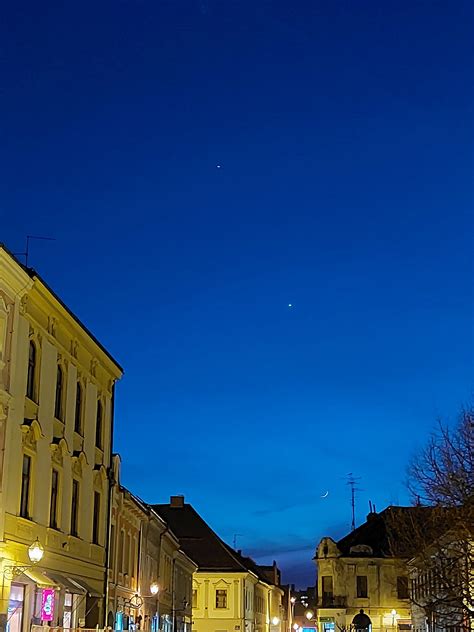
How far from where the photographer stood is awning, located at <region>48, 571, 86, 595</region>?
2747 centimetres

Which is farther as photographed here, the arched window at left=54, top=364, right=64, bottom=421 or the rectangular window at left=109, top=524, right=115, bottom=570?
the rectangular window at left=109, top=524, right=115, bottom=570

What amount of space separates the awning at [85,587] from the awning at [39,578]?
3.00m

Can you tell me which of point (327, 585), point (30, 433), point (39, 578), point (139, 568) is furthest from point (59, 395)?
point (327, 585)

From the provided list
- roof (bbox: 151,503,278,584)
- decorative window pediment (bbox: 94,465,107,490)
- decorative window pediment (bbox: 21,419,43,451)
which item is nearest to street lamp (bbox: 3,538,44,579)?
decorative window pediment (bbox: 21,419,43,451)

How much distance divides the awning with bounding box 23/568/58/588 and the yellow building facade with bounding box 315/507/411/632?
66026 millimetres

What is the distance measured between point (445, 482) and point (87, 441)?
41.3 feet

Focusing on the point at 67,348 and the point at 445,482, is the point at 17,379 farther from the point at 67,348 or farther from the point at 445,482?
the point at 445,482

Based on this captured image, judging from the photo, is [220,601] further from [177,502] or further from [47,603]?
[47,603]

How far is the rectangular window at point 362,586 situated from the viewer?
297 ft

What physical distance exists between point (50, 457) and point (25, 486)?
82.4 inches

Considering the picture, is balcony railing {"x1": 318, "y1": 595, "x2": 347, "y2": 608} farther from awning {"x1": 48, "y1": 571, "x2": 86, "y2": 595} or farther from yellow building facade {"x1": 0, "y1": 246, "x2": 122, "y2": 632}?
awning {"x1": 48, "y1": 571, "x2": 86, "y2": 595}

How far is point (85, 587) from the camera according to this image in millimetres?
30734

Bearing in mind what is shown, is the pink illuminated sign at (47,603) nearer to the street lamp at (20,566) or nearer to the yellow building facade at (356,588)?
the street lamp at (20,566)

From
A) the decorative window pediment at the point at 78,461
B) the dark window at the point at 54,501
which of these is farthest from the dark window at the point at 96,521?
the dark window at the point at 54,501
